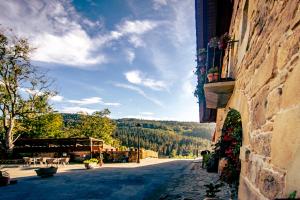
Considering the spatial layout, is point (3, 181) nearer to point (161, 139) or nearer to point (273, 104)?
point (273, 104)

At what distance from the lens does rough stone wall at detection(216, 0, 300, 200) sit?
176cm

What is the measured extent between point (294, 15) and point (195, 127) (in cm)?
13486

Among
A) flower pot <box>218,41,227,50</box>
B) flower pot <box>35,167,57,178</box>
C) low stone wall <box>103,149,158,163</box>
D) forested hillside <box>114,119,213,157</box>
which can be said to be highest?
flower pot <box>218,41,227,50</box>

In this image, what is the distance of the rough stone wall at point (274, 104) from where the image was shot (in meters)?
1.76

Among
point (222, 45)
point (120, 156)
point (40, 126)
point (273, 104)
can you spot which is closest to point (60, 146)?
point (120, 156)

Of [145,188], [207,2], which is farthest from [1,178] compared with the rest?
[207,2]

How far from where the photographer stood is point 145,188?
→ 859cm

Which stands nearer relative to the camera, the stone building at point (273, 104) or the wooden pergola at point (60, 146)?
the stone building at point (273, 104)

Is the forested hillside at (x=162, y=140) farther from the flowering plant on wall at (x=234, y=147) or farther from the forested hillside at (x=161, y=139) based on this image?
the flowering plant on wall at (x=234, y=147)

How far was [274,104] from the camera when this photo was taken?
2248 millimetres

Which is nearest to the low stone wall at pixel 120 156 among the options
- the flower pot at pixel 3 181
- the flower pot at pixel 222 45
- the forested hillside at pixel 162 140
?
the flower pot at pixel 3 181

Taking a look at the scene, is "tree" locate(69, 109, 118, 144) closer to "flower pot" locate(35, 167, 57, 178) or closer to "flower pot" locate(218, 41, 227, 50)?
"flower pot" locate(35, 167, 57, 178)

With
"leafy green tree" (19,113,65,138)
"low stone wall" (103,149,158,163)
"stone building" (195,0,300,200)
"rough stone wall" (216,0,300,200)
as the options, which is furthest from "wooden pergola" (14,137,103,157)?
"rough stone wall" (216,0,300,200)

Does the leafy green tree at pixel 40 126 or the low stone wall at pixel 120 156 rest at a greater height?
the leafy green tree at pixel 40 126
